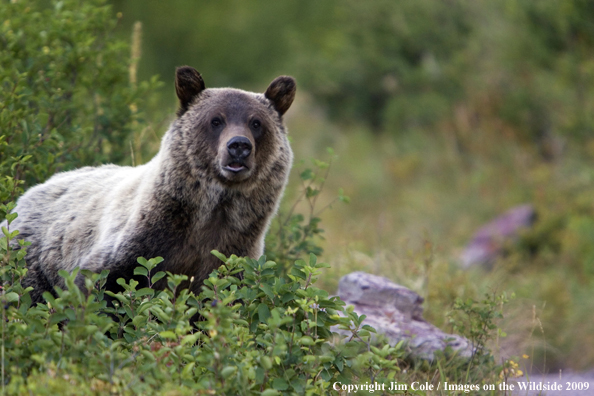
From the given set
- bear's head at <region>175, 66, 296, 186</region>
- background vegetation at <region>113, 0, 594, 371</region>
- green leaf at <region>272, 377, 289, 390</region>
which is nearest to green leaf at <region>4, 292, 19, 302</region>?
green leaf at <region>272, 377, 289, 390</region>

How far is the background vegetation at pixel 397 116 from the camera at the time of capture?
247 inches

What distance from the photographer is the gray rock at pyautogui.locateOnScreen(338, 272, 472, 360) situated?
5180mm

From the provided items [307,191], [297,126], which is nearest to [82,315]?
[307,191]

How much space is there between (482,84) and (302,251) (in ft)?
32.9

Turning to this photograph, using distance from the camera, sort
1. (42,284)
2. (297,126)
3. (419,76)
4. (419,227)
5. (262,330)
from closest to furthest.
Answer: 1. (262,330)
2. (42,284)
3. (419,227)
4. (419,76)
5. (297,126)

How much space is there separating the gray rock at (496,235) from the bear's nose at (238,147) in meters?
6.03

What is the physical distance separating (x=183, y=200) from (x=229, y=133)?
56cm

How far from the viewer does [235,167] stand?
4781 millimetres

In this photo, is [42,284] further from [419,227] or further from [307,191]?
[419,227]

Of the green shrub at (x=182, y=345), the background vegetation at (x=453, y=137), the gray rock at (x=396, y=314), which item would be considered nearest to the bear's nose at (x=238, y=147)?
the green shrub at (x=182, y=345)

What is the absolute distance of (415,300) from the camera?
18.6ft

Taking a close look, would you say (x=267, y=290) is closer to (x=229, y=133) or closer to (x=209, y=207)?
(x=209, y=207)

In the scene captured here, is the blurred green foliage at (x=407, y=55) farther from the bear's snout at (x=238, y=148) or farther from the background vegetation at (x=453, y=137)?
the bear's snout at (x=238, y=148)

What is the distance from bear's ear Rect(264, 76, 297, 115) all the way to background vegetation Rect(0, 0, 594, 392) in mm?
1118
